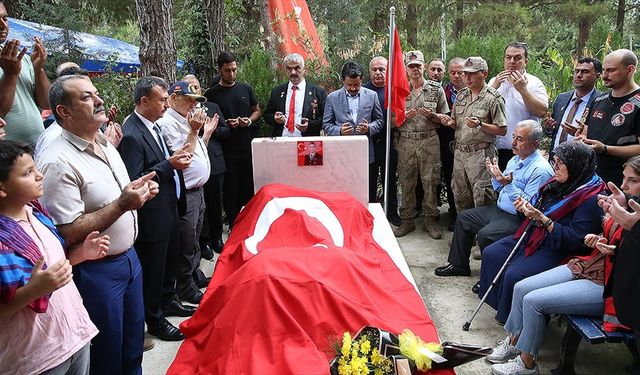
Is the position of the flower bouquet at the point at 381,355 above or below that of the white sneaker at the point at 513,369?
above

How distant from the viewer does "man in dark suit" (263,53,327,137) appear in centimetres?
557

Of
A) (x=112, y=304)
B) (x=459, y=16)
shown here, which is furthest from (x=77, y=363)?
(x=459, y=16)

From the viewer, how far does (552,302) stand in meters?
3.21

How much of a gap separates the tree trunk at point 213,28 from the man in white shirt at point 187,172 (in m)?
2.76

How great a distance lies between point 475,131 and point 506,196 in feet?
3.17

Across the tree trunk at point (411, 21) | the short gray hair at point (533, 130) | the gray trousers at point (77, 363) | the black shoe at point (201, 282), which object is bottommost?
the black shoe at point (201, 282)

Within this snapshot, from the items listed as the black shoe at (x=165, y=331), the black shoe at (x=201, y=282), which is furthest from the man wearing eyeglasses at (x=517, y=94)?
the black shoe at (x=165, y=331)

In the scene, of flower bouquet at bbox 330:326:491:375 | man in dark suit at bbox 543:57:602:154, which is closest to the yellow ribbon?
flower bouquet at bbox 330:326:491:375

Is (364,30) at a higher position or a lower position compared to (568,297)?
higher

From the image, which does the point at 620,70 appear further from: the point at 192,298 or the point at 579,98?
the point at 192,298

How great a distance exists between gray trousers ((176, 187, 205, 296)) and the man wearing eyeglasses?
3.06 metres

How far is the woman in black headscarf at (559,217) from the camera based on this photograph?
11.4 feet

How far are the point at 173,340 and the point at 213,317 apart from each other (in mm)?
1013

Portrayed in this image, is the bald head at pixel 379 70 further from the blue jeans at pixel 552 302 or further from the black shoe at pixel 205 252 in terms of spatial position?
the blue jeans at pixel 552 302
